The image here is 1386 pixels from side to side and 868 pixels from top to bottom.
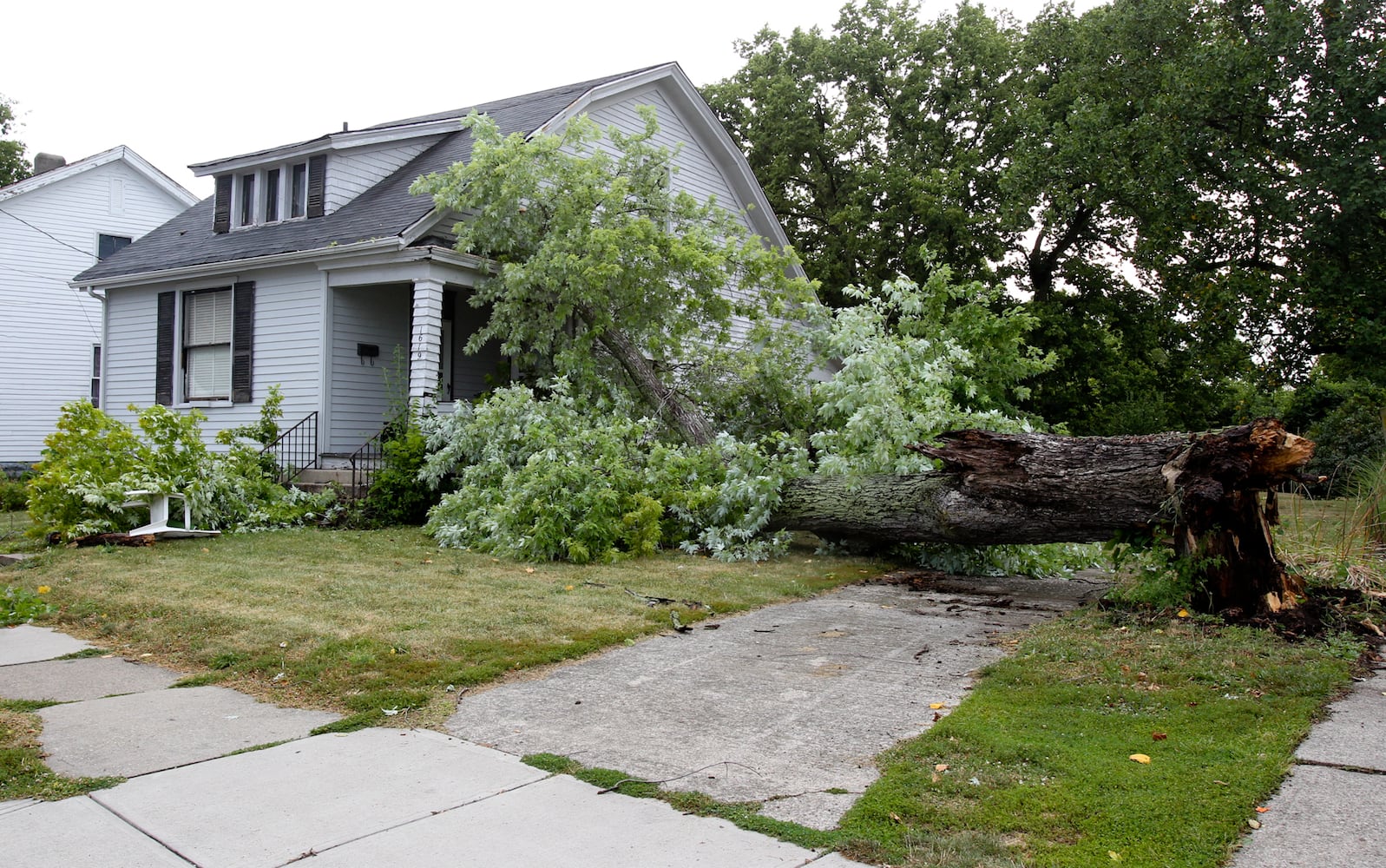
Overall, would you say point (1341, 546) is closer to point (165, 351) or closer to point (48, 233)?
point (165, 351)

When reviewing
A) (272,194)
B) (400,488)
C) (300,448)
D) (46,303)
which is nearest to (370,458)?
(300,448)

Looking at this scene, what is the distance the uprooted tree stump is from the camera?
6.07 meters

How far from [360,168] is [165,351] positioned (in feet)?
14.3

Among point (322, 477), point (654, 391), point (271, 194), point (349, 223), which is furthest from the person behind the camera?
point (271, 194)

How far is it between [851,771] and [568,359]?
345 inches

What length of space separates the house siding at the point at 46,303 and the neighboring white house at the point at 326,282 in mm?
5247

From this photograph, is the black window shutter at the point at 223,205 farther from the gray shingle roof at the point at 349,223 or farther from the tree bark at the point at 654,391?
the tree bark at the point at 654,391

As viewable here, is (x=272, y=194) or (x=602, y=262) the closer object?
(x=602, y=262)

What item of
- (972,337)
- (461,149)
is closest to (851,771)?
(972,337)

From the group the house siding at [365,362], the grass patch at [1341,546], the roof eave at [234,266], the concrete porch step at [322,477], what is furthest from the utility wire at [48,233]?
the grass patch at [1341,546]

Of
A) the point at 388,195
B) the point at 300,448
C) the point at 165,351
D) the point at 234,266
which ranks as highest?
the point at 388,195

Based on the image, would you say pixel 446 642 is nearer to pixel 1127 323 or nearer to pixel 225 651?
pixel 225 651

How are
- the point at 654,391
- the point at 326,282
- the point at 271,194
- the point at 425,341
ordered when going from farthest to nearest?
1. the point at 271,194
2. the point at 326,282
3. the point at 425,341
4. the point at 654,391

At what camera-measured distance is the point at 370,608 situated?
6.71 meters
